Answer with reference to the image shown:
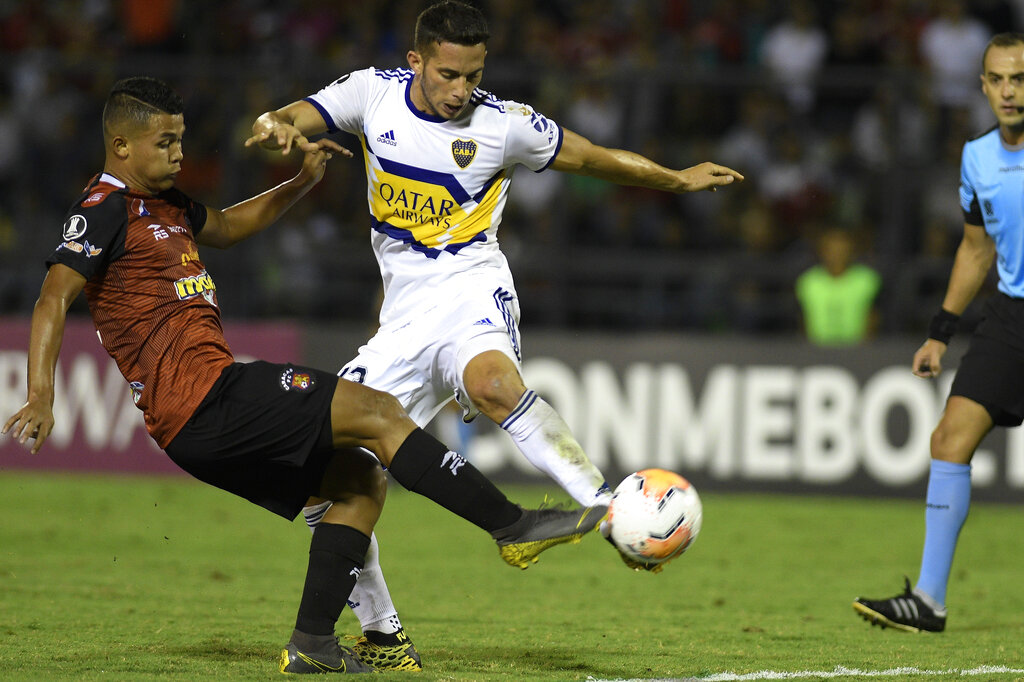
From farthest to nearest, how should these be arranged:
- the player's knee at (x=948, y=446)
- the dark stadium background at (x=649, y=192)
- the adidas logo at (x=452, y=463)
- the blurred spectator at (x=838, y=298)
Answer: the dark stadium background at (x=649, y=192)
the blurred spectator at (x=838, y=298)
the player's knee at (x=948, y=446)
the adidas logo at (x=452, y=463)

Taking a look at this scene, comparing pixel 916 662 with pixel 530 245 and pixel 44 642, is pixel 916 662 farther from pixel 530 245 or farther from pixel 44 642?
pixel 530 245

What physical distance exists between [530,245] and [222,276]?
9.85 ft

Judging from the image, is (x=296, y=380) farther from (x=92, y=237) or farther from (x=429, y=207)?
(x=429, y=207)

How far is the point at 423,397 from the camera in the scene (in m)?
5.39

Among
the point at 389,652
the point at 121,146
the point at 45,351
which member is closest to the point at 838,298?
the point at 389,652

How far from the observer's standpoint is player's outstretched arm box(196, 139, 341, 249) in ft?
17.1

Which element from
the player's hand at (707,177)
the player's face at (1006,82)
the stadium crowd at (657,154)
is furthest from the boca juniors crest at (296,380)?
the stadium crowd at (657,154)

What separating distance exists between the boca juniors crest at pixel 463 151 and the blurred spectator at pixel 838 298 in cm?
697

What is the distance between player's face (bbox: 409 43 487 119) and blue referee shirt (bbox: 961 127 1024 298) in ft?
8.01

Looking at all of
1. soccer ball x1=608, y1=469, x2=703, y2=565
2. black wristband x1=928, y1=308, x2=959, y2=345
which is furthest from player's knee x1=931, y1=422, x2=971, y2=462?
soccer ball x1=608, y1=469, x2=703, y2=565

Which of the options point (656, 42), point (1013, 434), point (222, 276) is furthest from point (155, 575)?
point (656, 42)

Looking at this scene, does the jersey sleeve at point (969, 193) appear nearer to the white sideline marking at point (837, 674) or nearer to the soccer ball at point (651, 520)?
the white sideline marking at point (837, 674)

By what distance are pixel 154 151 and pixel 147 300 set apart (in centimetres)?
55

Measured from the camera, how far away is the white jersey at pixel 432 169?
17.6ft
